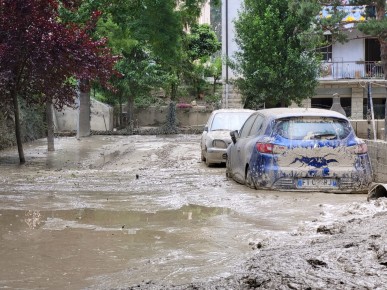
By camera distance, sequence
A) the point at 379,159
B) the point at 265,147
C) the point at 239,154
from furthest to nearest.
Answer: the point at 379,159 → the point at 239,154 → the point at 265,147

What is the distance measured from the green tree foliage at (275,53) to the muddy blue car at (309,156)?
17213mm

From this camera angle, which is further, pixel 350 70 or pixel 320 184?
pixel 350 70

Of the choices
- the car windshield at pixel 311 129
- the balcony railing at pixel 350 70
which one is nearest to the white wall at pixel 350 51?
the balcony railing at pixel 350 70

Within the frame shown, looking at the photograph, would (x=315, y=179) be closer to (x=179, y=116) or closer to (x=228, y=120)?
(x=228, y=120)

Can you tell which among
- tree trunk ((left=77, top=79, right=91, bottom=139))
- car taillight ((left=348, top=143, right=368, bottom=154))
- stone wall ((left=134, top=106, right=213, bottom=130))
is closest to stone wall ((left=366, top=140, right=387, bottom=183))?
car taillight ((left=348, top=143, right=368, bottom=154))

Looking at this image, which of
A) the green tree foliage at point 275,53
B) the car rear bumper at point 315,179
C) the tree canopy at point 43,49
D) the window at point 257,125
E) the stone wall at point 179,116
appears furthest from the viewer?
the stone wall at point 179,116

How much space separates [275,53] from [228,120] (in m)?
11.5

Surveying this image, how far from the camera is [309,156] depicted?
9.34 metres

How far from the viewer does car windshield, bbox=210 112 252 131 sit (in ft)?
53.0

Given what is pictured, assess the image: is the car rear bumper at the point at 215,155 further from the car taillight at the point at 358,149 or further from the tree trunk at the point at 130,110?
the tree trunk at the point at 130,110

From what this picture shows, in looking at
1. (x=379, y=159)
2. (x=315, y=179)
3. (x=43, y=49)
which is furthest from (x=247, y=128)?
(x=43, y=49)

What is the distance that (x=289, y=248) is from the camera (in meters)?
5.06

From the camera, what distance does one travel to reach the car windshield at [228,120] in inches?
635

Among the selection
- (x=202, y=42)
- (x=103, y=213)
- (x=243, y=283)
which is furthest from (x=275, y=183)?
(x=202, y=42)
